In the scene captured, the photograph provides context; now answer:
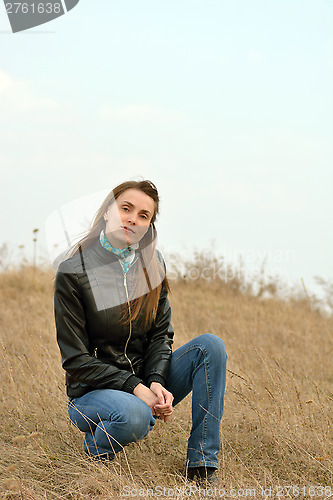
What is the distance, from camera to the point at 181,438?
155 inches

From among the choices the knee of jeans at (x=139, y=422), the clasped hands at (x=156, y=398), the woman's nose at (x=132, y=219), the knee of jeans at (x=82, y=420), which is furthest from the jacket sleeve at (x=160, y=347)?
the woman's nose at (x=132, y=219)

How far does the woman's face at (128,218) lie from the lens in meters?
3.12

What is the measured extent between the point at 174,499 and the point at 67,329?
3.46ft

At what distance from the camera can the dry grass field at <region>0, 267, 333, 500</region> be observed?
3.05 meters

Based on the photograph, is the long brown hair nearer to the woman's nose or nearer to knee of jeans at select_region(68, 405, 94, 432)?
the woman's nose

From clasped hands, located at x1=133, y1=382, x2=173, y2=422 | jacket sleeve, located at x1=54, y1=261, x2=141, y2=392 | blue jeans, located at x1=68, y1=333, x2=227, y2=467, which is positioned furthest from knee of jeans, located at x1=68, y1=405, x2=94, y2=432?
clasped hands, located at x1=133, y1=382, x2=173, y2=422

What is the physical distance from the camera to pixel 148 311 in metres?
3.19

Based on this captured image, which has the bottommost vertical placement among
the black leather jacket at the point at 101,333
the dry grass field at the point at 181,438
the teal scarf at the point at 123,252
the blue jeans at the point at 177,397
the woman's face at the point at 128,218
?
the dry grass field at the point at 181,438

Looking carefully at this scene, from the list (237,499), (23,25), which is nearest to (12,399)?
(237,499)

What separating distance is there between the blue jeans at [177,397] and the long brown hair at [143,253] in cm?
34

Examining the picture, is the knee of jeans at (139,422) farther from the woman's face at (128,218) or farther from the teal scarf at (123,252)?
the woman's face at (128,218)

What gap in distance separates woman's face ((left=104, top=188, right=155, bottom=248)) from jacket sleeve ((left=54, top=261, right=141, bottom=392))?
34 centimetres

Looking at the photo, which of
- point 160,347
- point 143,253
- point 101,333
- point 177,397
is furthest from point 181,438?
point 143,253

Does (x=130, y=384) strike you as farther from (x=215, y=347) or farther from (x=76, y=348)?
(x=215, y=347)
